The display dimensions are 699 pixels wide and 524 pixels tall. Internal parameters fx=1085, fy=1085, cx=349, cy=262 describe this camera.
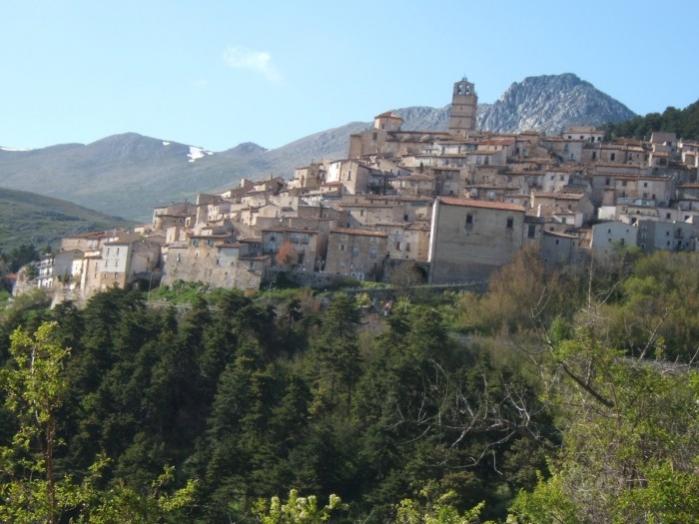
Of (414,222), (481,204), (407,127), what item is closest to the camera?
(481,204)

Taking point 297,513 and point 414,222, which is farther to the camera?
point 414,222

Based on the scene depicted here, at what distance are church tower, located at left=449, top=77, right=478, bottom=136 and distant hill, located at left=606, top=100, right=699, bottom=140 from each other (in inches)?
428

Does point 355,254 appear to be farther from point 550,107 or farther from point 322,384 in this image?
point 550,107

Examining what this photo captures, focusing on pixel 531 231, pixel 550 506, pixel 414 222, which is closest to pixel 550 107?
pixel 414 222

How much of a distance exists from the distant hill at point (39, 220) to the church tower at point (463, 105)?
126 ft

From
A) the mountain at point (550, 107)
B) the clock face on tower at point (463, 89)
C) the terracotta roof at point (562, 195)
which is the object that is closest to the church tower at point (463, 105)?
the clock face on tower at point (463, 89)

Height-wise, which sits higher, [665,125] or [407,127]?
[407,127]

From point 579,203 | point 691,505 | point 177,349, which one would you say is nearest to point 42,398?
point 691,505

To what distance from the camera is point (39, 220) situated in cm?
11575

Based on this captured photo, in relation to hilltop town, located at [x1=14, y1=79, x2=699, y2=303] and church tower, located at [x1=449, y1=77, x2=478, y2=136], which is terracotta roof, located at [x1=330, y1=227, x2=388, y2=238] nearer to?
hilltop town, located at [x1=14, y1=79, x2=699, y2=303]

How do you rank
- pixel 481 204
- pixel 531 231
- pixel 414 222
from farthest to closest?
pixel 414 222
pixel 481 204
pixel 531 231

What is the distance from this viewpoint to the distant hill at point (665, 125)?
8256 centimetres

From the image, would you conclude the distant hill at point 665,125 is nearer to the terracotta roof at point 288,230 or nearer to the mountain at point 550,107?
the terracotta roof at point 288,230

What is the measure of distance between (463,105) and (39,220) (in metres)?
51.4
